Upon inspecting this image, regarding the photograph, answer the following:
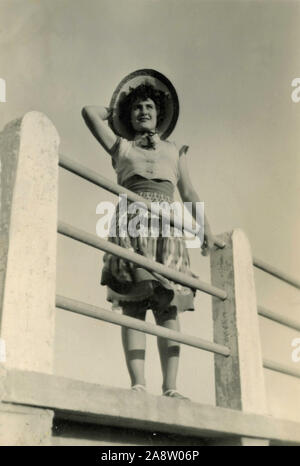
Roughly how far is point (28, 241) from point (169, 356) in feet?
3.38

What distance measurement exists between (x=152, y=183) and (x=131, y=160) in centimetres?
16

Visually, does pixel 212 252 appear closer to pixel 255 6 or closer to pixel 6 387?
pixel 6 387

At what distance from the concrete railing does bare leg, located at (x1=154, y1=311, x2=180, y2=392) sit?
0.59 feet

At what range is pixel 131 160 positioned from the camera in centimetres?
307

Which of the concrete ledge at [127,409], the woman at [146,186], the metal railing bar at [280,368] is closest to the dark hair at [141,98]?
the woman at [146,186]

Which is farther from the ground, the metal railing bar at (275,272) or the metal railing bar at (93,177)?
the metal railing bar at (275,272)

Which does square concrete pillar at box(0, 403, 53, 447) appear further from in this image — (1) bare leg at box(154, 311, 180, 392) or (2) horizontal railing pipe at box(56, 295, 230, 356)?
(1) bare leg at box(154, 311, 180, 392)

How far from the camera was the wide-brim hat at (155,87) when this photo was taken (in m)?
3.23

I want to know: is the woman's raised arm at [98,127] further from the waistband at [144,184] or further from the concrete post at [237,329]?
the concrete post at [237,329]

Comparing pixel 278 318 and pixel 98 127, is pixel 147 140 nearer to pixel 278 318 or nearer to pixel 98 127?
pixel 98 127

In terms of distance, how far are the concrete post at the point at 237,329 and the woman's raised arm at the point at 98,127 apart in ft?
2.39

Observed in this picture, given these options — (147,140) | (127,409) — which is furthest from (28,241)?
(147,140)

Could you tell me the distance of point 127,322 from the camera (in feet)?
7.16

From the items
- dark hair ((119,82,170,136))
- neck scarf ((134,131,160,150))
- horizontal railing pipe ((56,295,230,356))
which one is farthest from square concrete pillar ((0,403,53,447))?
dark hair ((119,82,170,136))
